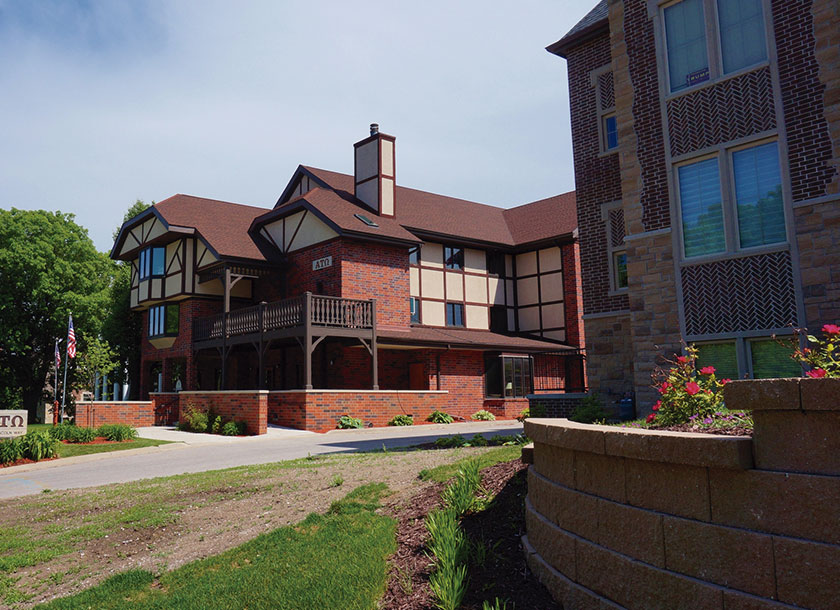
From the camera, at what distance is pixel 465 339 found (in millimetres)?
26812

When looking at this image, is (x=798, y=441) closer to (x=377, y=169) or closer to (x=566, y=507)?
(x=566, y=507)

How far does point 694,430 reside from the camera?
495 cm

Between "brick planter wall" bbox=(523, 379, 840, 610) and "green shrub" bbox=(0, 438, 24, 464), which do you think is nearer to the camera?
"brick planter wall" bbox=(523, 379, 840, 610)

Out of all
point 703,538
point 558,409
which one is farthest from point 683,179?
point 703,538

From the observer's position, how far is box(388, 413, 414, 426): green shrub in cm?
2209

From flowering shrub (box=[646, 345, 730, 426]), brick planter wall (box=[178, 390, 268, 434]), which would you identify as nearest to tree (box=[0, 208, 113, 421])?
brick planter wall (box=[178, 390, 268, 434])

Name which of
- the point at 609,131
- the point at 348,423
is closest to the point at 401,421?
the point at 348,423

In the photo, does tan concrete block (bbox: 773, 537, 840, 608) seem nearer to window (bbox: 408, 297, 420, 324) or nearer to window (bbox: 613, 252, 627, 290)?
window (bbox: 613, 252, 627, 290)

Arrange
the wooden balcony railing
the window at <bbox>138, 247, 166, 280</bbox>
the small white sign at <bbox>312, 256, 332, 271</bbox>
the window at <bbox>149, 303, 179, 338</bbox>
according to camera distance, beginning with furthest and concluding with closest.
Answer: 1. the window at <bbox>138, 247, 166, 280</bbox>
2. the window at <bbox>149, 303, 179, 338</bbox>
3. the small white sign at <bbox>312, 256, 332, 271</bbox>
4. the wooden balcony railing

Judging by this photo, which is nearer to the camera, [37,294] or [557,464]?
[557,464]

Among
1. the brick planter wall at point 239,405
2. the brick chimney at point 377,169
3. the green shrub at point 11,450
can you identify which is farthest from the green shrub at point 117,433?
the brick chimney at point 377,169

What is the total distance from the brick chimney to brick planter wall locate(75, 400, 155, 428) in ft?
39.2

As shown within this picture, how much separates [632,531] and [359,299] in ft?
65.8

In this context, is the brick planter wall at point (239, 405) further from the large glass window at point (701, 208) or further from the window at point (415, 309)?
the large glass window at point (701, 208)
